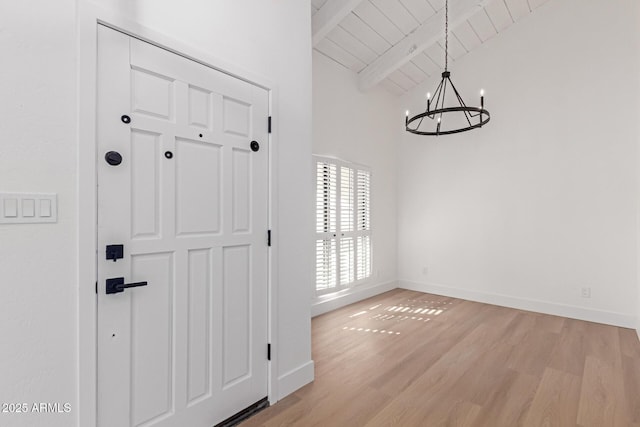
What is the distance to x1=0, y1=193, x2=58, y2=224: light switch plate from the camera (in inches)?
48.2

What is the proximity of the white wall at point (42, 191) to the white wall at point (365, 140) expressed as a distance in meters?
2.91

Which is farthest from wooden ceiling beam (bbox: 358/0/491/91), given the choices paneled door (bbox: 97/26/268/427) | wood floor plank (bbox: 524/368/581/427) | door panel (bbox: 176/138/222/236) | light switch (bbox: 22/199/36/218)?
light switch (bbox: 22/199/36/218)

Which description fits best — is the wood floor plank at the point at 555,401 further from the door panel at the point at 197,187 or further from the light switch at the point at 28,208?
the light switch at the point at 28,208

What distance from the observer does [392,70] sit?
14.9 ft

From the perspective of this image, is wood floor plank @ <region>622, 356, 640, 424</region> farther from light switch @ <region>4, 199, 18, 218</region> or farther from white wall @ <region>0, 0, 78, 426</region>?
light switch @ <region>4, 199, 18, 218</region>

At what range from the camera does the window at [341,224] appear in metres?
4.16

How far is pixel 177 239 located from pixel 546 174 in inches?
179

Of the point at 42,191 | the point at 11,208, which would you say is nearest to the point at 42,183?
the point at 42,191

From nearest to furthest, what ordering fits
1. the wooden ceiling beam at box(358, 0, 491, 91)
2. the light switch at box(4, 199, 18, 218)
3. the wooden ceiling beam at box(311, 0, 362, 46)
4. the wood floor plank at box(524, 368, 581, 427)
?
the light switch at box(4, 199, 18, 218)
the wood floor plank at box(524, 368, 581, 427)
the wooden ceiling beam at box(311, 0, 362, 46)
the wooden ceiling beam at box(358, 0, 491, 91)

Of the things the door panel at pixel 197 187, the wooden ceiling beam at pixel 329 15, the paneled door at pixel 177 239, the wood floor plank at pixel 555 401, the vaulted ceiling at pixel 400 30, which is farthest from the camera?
the vaulted ceiling at pixel 400 30

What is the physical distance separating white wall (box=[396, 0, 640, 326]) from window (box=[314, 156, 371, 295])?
44.5 inches

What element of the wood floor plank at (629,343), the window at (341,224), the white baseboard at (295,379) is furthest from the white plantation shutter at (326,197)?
the wood floor plank at (629,343)

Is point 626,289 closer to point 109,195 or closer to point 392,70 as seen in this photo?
point 392,70

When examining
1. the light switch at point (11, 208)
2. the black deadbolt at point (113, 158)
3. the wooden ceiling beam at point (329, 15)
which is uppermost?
the wooden ceiling beam at point (329, 15)
